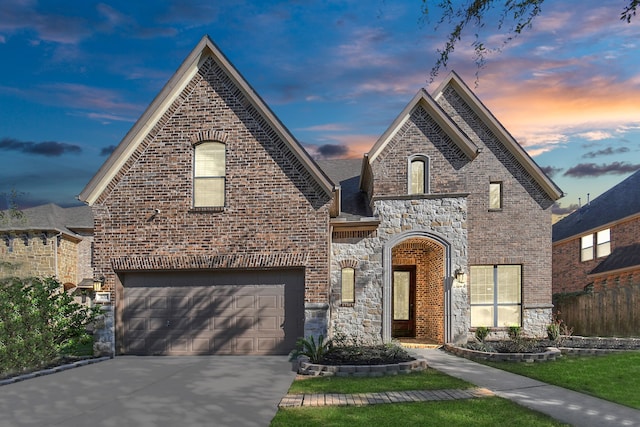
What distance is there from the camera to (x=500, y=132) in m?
18.9

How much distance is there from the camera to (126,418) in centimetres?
726

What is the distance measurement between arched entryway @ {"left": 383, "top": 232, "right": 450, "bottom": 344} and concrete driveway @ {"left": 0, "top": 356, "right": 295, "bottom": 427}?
23.2ft

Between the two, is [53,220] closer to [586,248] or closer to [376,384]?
[376,384]

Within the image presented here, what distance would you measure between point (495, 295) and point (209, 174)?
11.4 m

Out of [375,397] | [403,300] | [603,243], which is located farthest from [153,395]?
[603,243]

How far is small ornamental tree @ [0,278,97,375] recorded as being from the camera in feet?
35.8

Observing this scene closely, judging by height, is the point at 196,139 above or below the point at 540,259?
above

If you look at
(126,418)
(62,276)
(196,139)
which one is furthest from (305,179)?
(62,276)

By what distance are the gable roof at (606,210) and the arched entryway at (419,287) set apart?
40.5 feet

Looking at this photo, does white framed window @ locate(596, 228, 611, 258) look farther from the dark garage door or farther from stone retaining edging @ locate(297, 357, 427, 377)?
stone retaining edging @ locate(297, 357, 427, 377)

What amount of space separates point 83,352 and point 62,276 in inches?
497

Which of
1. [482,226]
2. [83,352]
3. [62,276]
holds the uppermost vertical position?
[482,226]

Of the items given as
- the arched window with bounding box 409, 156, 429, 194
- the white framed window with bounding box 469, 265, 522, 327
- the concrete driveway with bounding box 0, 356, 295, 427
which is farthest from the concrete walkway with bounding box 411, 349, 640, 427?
the arched window with bounding box 409, 156, 429, 194

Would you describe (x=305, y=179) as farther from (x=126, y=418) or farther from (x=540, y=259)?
(x=540, y=259)
